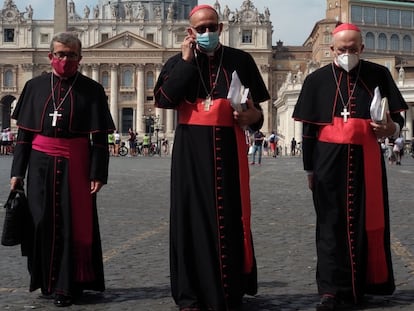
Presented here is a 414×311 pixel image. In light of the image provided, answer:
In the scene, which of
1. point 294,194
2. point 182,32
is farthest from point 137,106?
point 294,194

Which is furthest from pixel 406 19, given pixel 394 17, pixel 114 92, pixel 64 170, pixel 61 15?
pixel 64 170

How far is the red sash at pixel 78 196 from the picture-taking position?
528 centimetres

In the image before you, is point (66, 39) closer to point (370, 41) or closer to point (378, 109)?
point (378, 109)

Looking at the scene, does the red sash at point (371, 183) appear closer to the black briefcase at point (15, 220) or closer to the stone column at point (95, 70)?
the black briefcase at point (15, 220)

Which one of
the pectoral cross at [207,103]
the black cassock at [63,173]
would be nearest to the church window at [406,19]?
the black cassock at [63,173]

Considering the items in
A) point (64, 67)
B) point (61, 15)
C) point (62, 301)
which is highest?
point (61, 15)

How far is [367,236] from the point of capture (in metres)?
5.11

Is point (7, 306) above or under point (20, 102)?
under

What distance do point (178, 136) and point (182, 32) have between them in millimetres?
84325

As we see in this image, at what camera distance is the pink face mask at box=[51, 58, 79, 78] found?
5.27 meters

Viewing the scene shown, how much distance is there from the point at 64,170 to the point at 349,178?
1.82 meters

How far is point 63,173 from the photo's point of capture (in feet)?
17.3

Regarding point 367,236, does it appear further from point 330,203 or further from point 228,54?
point 228,54

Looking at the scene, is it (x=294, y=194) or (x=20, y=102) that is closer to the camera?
(x=20, y=102)
